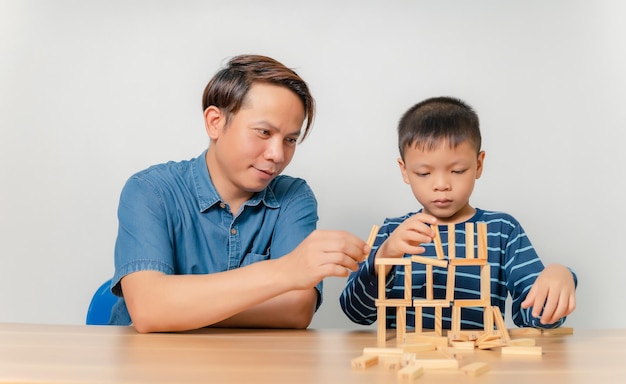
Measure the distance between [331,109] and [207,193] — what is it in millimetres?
851

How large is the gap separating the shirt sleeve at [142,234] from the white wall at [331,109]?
86 centimetres

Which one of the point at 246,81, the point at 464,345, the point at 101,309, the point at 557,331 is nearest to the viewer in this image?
the point at 464,345

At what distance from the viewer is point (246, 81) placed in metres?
1.58

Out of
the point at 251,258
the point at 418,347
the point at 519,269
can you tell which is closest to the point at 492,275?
the point at 519,269

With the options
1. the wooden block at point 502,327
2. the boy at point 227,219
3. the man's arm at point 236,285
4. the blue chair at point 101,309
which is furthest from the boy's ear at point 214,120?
the wooden block at point 502,327

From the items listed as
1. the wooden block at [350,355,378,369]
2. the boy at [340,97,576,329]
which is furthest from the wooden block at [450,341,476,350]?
the boy at [340,97,576,329]

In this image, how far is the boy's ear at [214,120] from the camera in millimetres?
1628

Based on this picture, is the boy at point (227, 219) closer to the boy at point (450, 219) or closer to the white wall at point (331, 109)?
the boy at point (450, 219)

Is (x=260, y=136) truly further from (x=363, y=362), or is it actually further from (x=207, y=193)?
(x=363, y=362)

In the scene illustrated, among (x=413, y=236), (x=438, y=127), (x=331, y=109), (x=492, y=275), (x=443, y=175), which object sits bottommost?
(x=492, y=275)

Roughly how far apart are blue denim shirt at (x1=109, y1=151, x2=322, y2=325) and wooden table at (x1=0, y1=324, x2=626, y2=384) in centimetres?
29

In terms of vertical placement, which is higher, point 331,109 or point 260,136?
point 331,109

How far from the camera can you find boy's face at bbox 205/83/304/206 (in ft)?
5.02

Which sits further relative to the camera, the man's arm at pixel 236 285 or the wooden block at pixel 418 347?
the man's arm at pixel 236 285
